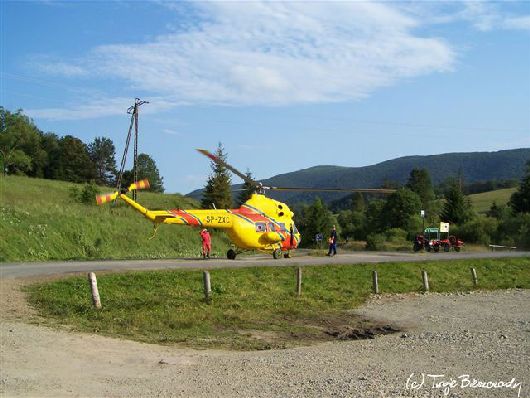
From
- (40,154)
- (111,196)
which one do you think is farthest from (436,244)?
(40,154)

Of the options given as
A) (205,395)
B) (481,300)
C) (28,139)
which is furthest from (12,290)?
(28,139)

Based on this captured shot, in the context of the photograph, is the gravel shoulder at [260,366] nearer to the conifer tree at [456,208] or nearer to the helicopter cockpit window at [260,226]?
the helicopter cockpit window at [260,226]

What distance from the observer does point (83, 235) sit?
37031 mm

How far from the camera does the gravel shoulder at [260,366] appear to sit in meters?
9.72

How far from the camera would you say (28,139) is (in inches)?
3669

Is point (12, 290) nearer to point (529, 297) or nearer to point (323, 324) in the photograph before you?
point (323, 324)

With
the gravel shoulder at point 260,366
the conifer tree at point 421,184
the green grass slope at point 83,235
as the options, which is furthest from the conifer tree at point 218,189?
the conifer tree at point 421,184

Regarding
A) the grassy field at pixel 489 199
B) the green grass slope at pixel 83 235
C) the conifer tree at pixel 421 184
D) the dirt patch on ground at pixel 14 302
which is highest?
the conifer tree at pixel 421 184

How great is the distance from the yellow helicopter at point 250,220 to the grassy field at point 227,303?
3926mm

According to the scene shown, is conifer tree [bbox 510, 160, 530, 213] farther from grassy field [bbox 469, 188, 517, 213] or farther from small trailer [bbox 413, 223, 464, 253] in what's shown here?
grassy field [bbox 469, 188, 517, 213]

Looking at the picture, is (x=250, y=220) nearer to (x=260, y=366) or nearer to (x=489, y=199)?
(x=260, y=366)

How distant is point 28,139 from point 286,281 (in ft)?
257

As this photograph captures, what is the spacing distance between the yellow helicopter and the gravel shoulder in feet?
38.0

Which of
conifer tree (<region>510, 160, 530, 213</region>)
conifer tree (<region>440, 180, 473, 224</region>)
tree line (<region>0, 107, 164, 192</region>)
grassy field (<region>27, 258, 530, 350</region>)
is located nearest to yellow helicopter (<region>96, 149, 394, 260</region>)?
grassy field (<region>27, 258, 530, 350</region>)
